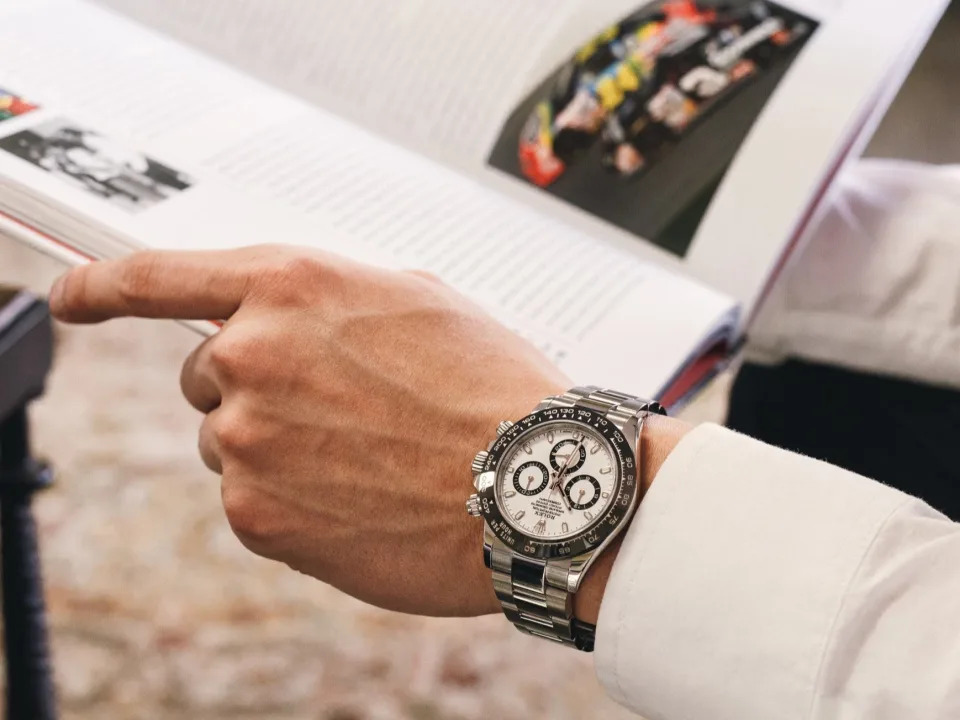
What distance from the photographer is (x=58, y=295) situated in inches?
20.9

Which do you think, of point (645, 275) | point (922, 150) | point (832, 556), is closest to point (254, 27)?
point (645, 275)

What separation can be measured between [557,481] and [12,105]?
0.47 metres

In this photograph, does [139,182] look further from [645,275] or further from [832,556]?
[832,556]

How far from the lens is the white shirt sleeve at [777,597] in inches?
15.5

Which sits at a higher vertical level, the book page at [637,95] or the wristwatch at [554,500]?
the book page at [637,95]

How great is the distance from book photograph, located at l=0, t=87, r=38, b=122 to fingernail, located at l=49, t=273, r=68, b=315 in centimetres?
18

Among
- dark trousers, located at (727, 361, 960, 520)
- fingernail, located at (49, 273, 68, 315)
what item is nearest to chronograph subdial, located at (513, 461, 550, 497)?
fingernail, located at (49, 273, 68, 315)

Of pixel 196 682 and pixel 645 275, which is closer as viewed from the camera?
pixel 645 275

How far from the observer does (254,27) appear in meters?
0.80

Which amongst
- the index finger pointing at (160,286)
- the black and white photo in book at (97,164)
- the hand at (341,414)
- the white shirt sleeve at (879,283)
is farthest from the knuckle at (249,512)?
the white shirt sleeve at (879,283)

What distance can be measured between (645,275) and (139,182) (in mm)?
357

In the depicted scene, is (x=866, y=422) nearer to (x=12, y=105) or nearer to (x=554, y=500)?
(x=554, y=500)

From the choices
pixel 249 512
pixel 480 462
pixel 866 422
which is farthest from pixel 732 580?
pixel 866 422

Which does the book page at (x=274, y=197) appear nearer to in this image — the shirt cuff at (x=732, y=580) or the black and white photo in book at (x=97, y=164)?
the black and white photo in book at (x=97, y=164)
